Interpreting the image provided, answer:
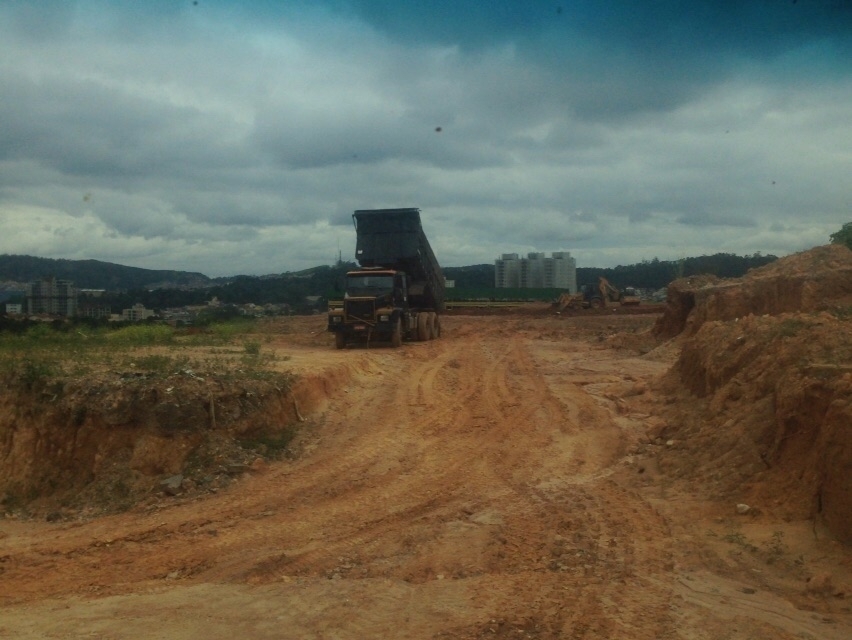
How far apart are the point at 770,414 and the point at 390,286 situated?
1614cm

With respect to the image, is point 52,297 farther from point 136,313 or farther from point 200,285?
point 200,285

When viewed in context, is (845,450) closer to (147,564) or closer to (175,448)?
(147,564)

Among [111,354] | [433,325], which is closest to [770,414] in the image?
[111,354]

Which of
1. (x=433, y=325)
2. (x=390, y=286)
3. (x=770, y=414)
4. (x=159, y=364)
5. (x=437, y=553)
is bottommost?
(x=437, y=553)

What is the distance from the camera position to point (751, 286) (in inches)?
870

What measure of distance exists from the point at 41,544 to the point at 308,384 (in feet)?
18.9

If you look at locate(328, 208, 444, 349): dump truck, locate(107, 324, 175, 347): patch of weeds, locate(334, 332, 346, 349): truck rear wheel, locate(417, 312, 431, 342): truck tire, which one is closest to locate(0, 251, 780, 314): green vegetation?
locate(328, 208, 444, 349): dump truck

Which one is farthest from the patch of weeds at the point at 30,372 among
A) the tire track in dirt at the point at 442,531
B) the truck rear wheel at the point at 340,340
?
the truck rear wheel at the point at 340,340

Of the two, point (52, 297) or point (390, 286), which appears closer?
point (390, 286)

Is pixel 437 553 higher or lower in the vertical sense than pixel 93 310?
lower

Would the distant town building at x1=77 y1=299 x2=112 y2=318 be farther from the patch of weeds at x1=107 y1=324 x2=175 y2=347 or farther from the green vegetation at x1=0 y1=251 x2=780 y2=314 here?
the patch of weeds at x1=107 y1=324 x2=175 y2=347

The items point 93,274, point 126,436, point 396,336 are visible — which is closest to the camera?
point 126,436

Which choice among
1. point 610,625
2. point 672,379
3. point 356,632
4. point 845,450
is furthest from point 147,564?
point 672,379

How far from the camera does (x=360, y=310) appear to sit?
23703mm
